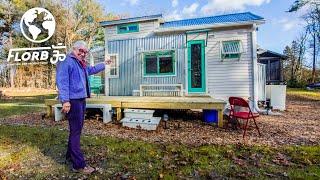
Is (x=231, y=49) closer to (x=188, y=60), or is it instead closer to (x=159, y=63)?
(x=188, y=60)

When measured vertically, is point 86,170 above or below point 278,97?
below

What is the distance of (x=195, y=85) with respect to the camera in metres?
11.1

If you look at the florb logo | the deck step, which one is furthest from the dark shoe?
the florb logo

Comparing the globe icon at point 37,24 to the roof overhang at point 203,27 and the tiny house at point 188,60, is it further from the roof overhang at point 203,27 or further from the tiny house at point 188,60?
the roof overhang at point 203,27

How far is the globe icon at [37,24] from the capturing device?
29172 millimetres

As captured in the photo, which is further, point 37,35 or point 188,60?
point 37,35

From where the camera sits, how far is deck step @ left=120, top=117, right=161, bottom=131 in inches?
298

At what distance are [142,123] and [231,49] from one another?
4.62 metres

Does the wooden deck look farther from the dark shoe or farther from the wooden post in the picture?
the dark shoe

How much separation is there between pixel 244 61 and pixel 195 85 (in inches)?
74.9

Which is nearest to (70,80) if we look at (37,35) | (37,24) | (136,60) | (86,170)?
(86,170)

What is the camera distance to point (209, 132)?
7.23m

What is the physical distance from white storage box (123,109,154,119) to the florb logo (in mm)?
22905

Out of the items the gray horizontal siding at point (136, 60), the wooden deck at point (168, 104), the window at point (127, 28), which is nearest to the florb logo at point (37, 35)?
the window at point (127, 28)
